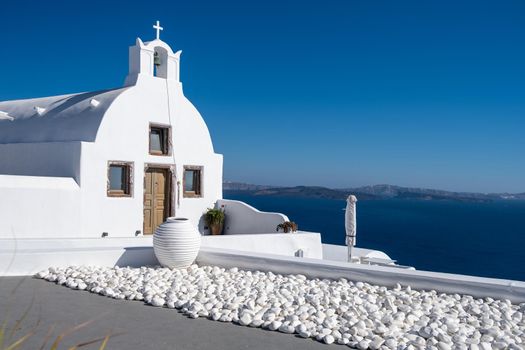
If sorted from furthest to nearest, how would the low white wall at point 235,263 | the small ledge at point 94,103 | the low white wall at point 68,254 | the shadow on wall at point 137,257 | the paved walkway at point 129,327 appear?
the small ledge at point 94,103
the shadow on wall at point 137,257
the low white wall at point 68,254
the low white wall at point 235,263
the paved walkway at point 129,327

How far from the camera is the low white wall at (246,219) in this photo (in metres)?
14.1

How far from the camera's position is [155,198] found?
13.6 metres

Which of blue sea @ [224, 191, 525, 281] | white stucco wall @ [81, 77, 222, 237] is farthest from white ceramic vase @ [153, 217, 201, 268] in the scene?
blue sea @ [224, 191, 525, 281]

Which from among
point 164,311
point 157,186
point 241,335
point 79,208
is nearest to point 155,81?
point 157,186

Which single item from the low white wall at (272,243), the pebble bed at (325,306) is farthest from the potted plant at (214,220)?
the pebble bed at (325,306)

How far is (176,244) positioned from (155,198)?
5.36 m

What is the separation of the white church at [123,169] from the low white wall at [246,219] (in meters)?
0.03

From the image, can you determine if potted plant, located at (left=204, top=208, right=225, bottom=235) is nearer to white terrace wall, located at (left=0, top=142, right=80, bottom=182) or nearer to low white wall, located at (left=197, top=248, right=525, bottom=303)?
white terrace wall, located at (left=0, top=142, right=80, bottom=182)

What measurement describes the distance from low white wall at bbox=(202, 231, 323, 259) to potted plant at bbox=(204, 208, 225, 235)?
→ 2113mm

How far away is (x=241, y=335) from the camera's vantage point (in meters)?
5.14

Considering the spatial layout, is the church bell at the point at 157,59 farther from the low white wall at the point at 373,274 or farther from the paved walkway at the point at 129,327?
the paved walkway at the point at 129,327

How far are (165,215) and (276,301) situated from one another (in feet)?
26.2

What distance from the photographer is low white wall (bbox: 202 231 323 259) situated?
11.5 metres

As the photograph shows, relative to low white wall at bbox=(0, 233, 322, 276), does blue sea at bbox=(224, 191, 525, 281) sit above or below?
below
